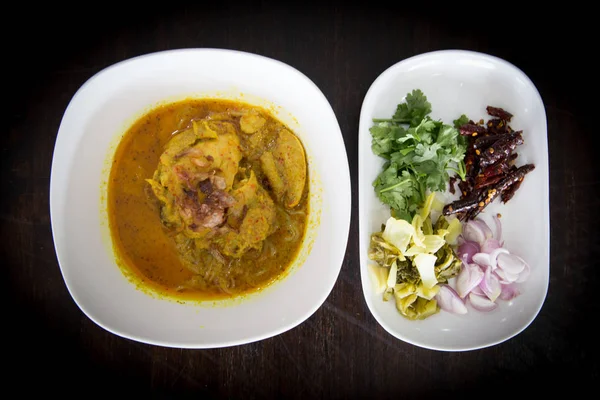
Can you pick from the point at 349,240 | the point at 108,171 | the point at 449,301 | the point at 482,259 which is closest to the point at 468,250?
the point at 482,259

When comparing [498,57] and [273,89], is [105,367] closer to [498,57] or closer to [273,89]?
[273,89]

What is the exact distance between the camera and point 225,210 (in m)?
3.41

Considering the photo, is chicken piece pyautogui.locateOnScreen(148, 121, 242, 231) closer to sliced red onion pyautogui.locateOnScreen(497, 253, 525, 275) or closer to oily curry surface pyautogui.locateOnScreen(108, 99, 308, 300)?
oily curry surface pyautogui.locateOnScreen(108, 99, 308, 300)

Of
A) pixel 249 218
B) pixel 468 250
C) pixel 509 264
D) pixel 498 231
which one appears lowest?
pixel 509 264

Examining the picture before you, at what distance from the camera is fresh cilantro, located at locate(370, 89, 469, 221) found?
3.42 m

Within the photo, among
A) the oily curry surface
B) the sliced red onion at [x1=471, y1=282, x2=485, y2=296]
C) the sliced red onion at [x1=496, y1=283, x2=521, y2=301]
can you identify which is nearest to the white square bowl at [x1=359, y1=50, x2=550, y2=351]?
the sliced red onion at [x1=496, y1=283, x2=521, y2=301]

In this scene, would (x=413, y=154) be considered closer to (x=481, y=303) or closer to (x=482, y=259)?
(x=482, y=259)

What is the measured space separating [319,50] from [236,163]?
1232mm

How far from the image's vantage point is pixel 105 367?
3721 mm

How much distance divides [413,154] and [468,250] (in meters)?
0.93

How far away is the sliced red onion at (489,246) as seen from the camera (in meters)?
3.56

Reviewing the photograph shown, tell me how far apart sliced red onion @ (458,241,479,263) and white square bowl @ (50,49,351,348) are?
1071 mm

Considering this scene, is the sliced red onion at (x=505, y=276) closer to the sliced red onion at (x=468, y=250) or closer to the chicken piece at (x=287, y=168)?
the sliced red onion at (x=468, y=250)

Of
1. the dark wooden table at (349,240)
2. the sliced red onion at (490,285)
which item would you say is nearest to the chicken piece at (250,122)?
the dark wooden table at (349,240)
